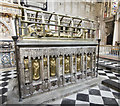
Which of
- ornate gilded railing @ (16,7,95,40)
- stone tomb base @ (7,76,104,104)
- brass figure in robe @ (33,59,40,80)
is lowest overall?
stone tomb base @ (7,76,104,104)

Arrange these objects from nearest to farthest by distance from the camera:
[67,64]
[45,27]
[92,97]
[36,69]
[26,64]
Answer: [26,64], [36,69], [92,97], [67,64], [45,27]

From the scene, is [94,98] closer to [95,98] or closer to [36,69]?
[95,98]

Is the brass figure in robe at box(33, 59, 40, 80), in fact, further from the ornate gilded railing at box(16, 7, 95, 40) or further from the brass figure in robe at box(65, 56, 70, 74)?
the brass figure in robe at box(65, 56, 70, 74)

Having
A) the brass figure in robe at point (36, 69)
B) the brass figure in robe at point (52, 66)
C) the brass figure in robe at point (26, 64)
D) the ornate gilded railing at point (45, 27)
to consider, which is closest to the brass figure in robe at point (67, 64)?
the brass figure in robe at point (52, 66)

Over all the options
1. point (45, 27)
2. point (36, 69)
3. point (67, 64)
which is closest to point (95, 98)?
point (67, 64)

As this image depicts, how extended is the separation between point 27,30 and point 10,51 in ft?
9.40

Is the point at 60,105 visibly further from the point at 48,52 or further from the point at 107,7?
the point at 107,7

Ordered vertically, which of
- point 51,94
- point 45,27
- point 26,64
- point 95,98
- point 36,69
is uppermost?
point 45,27

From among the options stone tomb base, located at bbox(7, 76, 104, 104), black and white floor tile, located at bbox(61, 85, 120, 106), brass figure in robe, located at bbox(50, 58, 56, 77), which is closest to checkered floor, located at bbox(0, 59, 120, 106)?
black and white floor tile, located at bbox(61, 85, 120, 106)

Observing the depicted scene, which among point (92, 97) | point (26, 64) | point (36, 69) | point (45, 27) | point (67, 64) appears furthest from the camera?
point (45, 27)

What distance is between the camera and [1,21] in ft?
14.1

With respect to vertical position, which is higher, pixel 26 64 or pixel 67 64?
pixel 26 64

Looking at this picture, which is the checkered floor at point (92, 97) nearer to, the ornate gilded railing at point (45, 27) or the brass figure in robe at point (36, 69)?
the brass figure in robe at point (36, 69)

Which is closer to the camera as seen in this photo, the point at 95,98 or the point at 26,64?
the point at 26,64
